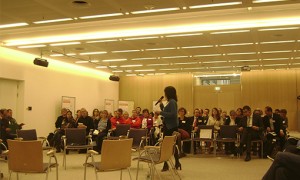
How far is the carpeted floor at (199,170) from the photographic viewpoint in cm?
650

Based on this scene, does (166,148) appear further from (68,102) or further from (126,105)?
(126,105)

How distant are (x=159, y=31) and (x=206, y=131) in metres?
3.25

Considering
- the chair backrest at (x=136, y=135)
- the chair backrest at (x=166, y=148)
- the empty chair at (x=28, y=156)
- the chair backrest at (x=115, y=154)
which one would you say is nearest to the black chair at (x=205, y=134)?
the chair backrest at (x=136, y=135)

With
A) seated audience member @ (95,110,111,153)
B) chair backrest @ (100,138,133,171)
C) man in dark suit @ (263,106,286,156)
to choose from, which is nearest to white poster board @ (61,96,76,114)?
seated audience member @ (95,110,111,153)

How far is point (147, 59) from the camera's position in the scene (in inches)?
536

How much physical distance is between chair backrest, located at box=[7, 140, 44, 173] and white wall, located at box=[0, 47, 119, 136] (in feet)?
25.2

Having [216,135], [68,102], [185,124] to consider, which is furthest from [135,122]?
[68,102]

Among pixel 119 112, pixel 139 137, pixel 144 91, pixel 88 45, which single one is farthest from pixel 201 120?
pixel 144 91

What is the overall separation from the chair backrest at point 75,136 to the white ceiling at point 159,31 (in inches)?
106

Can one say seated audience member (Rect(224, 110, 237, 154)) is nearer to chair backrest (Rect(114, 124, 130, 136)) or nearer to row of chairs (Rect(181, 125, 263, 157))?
row of chairs (Rect(181, 125, 263, 157))

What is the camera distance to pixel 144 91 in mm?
19797

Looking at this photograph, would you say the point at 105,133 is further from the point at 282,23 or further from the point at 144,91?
the point at 144,91

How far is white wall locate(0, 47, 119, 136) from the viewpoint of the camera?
12008 mm

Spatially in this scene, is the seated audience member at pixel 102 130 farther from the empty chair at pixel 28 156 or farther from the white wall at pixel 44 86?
the empty chair at pixel 28 156
